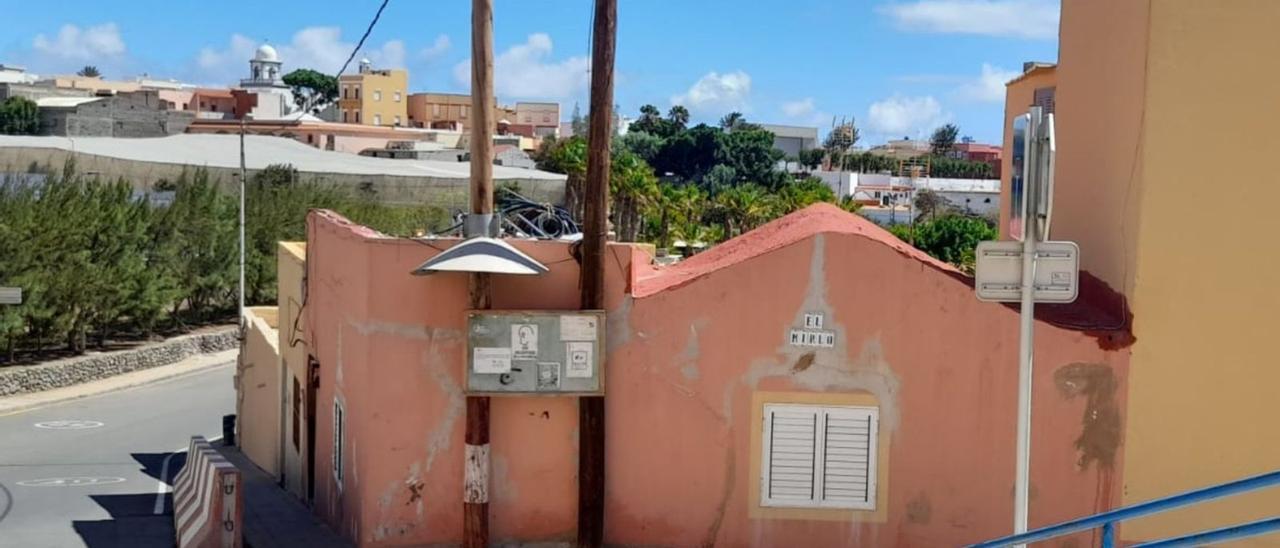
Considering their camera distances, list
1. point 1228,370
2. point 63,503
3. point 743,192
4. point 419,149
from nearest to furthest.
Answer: point 1228,370, point 63,503, point 743,192, point 419,149

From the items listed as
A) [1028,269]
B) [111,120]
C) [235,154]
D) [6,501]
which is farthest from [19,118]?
[1028,269]

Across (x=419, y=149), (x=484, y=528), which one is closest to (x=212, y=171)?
(x=419, y=149)

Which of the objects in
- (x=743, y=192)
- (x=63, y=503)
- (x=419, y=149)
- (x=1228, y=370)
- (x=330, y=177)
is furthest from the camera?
(x=419, y=149)

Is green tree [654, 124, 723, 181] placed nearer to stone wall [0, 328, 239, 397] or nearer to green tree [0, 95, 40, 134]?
green tree [0, 95, 40, 134]

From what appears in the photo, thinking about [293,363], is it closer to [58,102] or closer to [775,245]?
[775,245]

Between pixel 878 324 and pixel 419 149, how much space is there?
83.3m

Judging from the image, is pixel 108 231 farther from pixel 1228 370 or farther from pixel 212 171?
pixel 1228 370

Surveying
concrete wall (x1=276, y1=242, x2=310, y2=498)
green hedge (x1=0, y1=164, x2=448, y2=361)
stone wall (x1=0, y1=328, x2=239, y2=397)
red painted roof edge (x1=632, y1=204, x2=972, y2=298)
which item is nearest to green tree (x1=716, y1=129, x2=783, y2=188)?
green hedge (x1=0, y1=164, x2=448, y2=361)

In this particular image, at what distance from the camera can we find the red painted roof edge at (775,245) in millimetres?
11555

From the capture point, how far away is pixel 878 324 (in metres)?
11.5

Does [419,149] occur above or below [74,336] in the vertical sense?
above

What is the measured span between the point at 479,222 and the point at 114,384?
87.8 ft

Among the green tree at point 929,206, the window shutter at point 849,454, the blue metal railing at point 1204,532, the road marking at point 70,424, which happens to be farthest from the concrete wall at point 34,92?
the blue metal railing at point 1204,532

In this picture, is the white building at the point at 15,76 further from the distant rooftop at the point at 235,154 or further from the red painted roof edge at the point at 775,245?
the red painted roof edge at the point at 775,245
